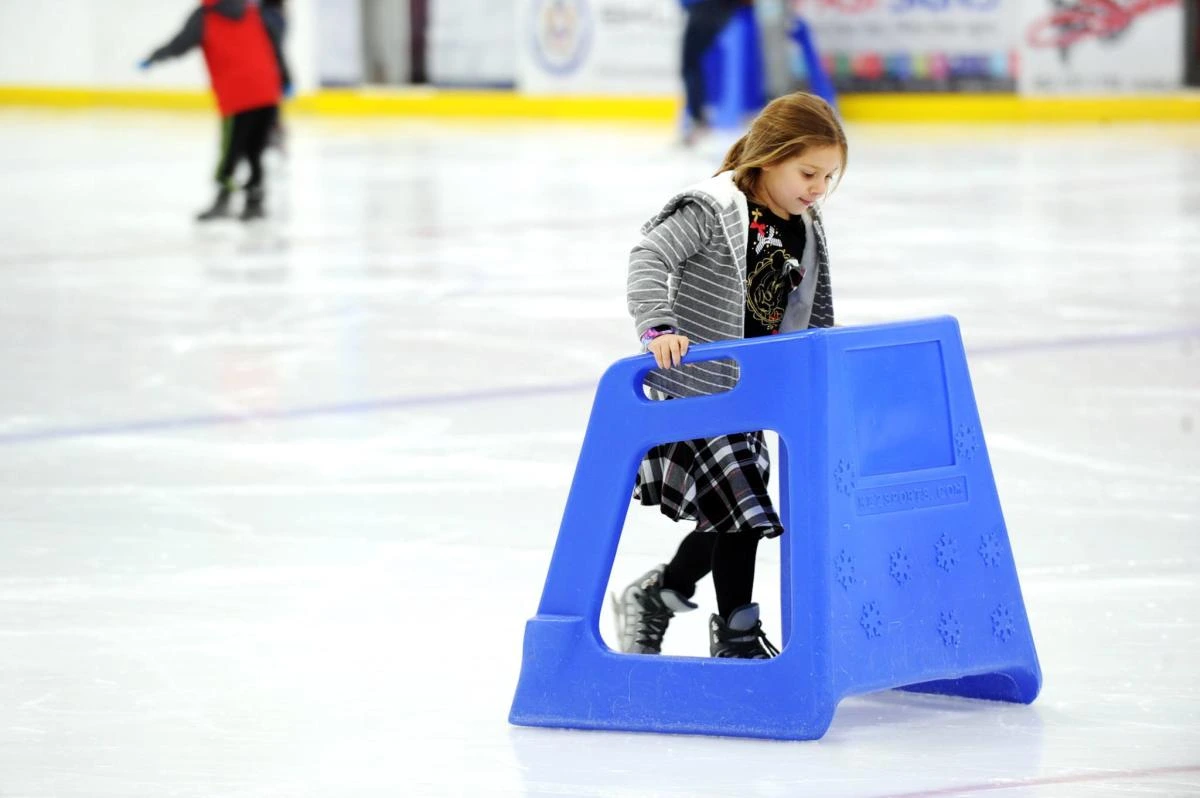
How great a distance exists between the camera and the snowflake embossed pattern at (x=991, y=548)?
2.51 meters

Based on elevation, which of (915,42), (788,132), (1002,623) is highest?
(788,132)

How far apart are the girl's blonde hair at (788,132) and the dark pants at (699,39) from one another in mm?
11276

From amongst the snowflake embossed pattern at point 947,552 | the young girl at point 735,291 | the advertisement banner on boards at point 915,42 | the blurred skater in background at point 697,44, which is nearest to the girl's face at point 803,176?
the young girl at point 735,291

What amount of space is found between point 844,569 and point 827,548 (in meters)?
0.04

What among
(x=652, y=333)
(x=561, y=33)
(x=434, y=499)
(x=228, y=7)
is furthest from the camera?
(x=561, y=33)

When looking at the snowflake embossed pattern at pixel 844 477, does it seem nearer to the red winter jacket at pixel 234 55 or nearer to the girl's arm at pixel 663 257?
the girl's arm at pixel 663 257

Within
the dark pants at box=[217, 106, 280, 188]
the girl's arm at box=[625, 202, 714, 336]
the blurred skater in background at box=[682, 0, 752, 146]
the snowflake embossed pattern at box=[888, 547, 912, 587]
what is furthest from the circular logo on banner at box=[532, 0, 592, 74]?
the snowflake embossed pattern at box=[888, 547, 912, 587]

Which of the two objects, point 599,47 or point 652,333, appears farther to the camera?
point 599,47

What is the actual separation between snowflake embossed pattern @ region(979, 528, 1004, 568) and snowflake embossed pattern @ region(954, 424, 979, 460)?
106 millimetres

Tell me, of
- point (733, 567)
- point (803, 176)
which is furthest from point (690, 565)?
point (803, 176)

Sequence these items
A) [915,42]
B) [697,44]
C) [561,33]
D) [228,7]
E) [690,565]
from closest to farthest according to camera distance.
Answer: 1. [690,565]
2. [228,7]
3. [697,44]
4. [915,42]
5. [561,33]

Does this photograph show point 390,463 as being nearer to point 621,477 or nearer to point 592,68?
point 621,477

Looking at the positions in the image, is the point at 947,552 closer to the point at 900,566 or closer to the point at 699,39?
the point at 900,566

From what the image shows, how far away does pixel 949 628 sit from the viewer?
97.9 inches
